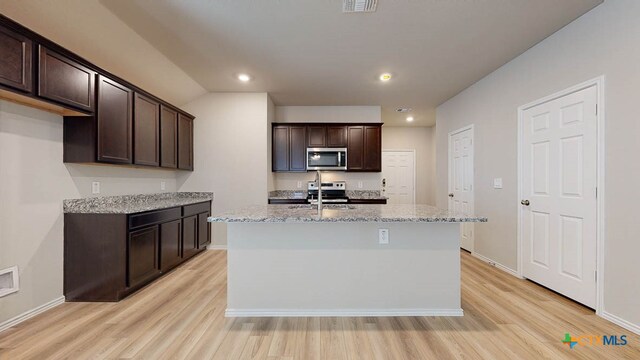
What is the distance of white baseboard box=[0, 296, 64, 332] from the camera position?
204 centimetres

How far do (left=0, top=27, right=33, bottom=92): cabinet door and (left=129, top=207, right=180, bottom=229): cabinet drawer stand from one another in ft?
4.32

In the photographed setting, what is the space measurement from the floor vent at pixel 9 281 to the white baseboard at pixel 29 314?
23cm

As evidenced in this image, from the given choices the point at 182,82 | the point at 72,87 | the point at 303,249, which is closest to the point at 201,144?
the point at 182,82

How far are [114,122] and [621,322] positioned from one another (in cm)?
498

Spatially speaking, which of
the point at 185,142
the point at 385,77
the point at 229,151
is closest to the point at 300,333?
the point at 229,151

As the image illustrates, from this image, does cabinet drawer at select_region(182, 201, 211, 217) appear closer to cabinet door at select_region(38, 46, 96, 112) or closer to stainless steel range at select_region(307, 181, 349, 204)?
cabinet door at select_region(38, 46, 96, 112)

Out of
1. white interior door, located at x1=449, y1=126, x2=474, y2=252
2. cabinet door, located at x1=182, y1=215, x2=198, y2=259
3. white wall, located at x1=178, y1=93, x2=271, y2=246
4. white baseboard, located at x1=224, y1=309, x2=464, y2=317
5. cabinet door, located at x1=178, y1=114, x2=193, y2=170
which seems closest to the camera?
white baseboard, located at x1=224, y1=309, x2=464, y2=317

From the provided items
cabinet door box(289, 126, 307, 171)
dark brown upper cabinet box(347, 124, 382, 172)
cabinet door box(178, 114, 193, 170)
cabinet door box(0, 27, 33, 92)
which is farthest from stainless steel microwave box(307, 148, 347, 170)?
cabinet door box(0, 27, 33, 92)

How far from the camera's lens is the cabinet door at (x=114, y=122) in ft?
8.53

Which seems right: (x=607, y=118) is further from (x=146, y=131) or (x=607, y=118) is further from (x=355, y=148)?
(x=146, y=131)

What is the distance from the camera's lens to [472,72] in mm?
3564

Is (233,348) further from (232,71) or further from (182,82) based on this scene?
(182,82)

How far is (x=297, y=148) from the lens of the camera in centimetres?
489

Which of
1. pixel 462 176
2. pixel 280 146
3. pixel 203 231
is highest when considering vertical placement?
pixel 280 146
